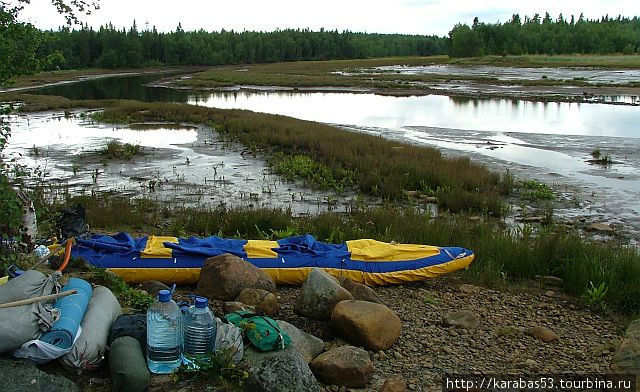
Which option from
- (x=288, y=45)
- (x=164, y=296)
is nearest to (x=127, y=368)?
(x=164, y=296)

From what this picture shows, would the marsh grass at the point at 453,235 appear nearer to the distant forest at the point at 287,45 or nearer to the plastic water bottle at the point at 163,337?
the plastic water bottle at the point at 163,337

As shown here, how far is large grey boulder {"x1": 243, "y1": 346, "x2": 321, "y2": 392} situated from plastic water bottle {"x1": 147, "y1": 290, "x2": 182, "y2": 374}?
19.3 inches

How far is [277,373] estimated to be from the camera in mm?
→ 3996

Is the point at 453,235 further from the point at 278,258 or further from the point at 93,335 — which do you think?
the point at 93,335

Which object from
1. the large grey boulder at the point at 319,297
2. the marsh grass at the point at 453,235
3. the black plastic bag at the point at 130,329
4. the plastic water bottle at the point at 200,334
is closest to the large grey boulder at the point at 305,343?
the large grey boulder at the point at 319,297

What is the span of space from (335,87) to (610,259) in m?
48.2

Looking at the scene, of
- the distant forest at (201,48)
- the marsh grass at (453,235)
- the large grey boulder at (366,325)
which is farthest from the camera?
the distant forest at (201,48)

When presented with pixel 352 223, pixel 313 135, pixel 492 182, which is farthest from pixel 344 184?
pixel 313 135

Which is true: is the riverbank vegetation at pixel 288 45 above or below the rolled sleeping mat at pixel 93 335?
above

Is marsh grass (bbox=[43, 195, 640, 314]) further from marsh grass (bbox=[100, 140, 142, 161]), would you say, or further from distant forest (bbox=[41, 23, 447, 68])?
distant forest (bbox=[41, 23, 447, 68])

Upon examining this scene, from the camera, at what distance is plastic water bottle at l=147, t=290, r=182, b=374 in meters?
4.04

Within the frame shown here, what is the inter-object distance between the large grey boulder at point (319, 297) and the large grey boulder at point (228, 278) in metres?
0.53

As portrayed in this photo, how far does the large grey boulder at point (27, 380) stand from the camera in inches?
138

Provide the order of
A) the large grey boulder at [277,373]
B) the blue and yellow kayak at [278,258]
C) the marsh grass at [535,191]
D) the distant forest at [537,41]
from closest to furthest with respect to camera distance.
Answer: the large grey boulder at [277,373]
the blue and yellow kayak at [278,258]
the marsh grass at [535,191]
the distant forest at [537,41]
